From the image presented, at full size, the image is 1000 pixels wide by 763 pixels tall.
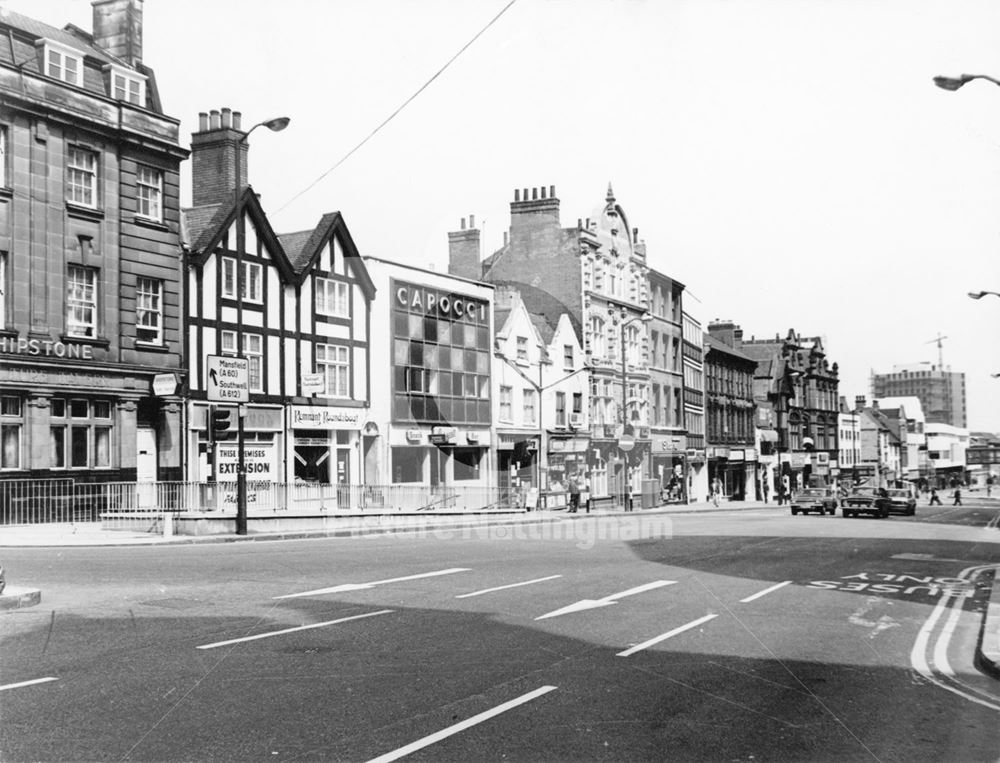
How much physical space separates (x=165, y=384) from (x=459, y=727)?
86.6 ft

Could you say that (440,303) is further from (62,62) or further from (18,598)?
(18,598)

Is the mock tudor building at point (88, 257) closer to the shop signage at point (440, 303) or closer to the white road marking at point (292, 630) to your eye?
the shop signage at point (440, 303)

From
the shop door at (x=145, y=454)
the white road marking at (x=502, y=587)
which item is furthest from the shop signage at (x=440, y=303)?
the white road marking at (x=502, y=587)

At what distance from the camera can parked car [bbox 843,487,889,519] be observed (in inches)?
1858

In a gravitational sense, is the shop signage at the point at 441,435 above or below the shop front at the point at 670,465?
above

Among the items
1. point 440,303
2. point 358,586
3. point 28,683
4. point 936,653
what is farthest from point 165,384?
point 936,653

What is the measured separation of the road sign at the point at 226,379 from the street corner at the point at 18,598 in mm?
11954

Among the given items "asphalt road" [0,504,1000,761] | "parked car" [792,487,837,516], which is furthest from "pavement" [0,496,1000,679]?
"parked car" [792,487,837,516]

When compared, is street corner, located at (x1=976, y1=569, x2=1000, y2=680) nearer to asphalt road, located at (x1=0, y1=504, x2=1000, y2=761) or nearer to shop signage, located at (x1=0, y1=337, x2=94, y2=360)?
asphalt road, located at (x1=0, y1=504, x2=1000, y2=761)

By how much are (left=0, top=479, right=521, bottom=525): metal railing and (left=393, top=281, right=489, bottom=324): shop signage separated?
12.4 metres

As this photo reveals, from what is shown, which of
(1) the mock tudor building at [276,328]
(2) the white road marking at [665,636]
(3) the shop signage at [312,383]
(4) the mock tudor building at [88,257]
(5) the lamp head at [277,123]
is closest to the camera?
(2) the white road marking at [665,636]

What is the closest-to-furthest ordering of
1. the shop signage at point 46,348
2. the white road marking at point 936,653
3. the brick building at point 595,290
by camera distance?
the white road marking at point 936,653 < the shop signage at point 46,348 < the brick building at point 595,290

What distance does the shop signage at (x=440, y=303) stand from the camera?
146 ft

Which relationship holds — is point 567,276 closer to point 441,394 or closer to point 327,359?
point 441,394
